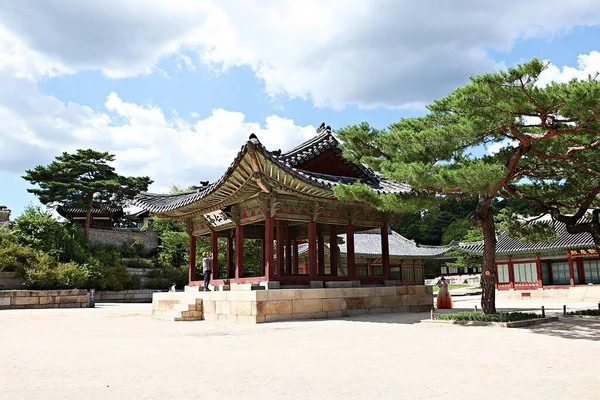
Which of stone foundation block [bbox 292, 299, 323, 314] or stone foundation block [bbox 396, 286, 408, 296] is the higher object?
stone foundation block [bbox 396, 286, 408, 296]

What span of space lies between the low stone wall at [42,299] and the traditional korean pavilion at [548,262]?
90.1 feet

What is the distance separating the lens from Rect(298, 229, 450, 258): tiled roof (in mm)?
41450

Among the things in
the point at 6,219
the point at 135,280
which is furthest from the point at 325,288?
the point at 6,219

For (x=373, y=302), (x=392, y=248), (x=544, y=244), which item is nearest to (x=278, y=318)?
(x=373, y=302)

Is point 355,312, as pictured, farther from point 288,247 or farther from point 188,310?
point 288,247

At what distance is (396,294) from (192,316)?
7496mm

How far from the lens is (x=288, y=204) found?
16672 mm

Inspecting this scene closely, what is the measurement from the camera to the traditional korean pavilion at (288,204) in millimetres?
15023

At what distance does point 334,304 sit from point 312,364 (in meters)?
8.81

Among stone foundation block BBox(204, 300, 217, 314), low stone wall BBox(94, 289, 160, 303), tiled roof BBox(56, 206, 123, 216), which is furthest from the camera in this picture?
tiled roof BBox(56, 206, 123, 216)

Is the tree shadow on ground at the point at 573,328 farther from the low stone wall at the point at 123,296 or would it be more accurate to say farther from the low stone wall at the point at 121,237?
the low stone wall at the point at 121,237

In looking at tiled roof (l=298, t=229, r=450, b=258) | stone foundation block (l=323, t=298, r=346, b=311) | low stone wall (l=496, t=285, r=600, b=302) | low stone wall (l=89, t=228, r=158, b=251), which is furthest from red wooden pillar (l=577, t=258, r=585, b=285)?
low stone wall (l=89, t=228, r=158, b=251)

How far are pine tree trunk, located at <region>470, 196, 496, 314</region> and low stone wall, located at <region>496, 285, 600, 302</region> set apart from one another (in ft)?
68.8

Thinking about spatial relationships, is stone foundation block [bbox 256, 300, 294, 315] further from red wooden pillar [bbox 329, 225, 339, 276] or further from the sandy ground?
red wooden pillar [bbox 329, 225, 339, 276]
